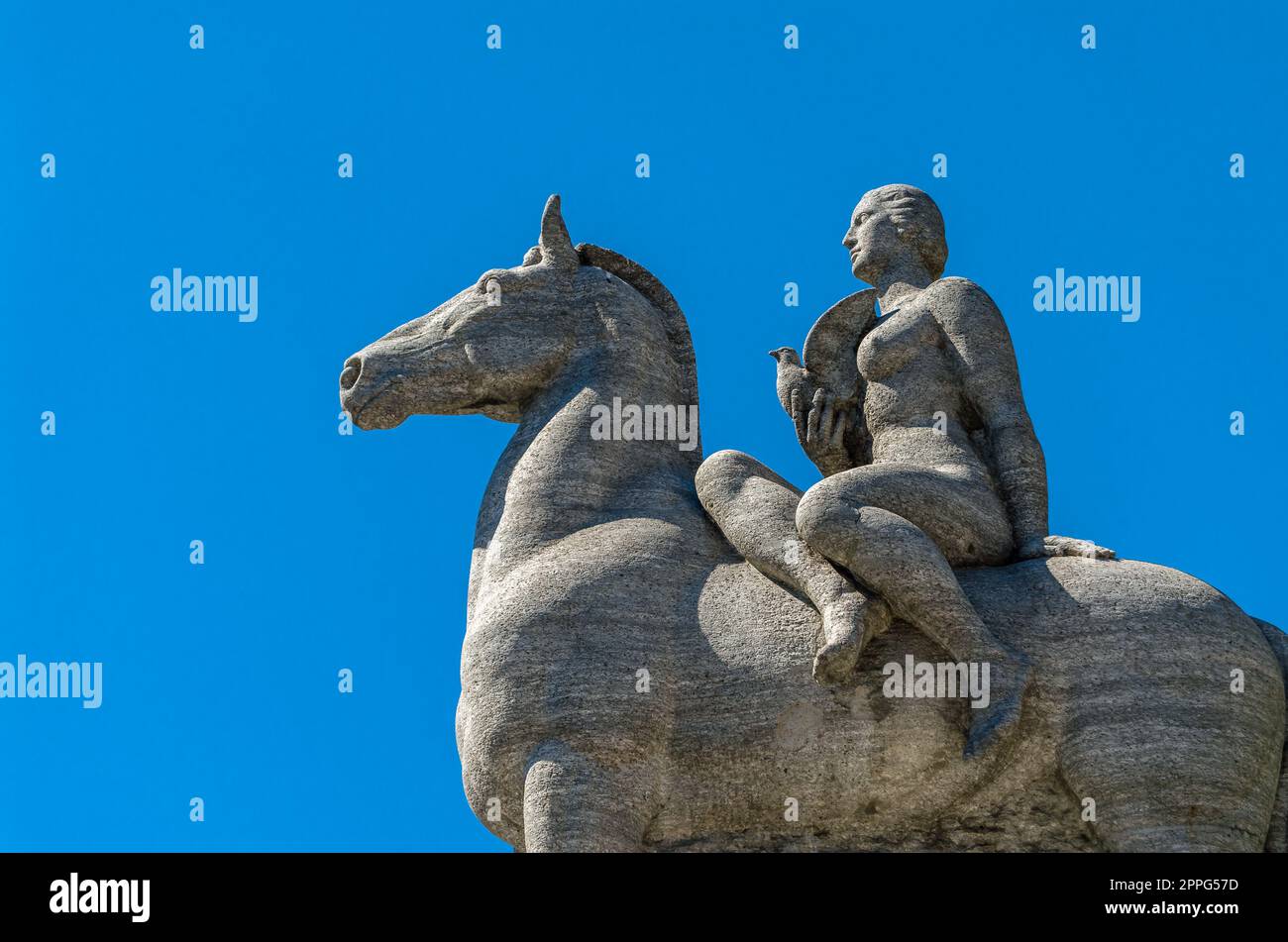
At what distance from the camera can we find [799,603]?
13.1m

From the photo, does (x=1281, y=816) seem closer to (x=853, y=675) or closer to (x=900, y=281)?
(x=853, y=675)

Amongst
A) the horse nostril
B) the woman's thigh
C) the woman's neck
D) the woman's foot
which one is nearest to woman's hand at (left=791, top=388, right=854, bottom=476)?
the woman's neck

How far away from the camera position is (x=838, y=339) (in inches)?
583

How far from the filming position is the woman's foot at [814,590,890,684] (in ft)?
41.4

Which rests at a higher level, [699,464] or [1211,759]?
[699,464]

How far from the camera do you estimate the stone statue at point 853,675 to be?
12.6 m

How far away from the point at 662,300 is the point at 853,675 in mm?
3264

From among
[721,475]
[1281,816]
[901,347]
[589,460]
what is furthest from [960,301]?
[1281,816]

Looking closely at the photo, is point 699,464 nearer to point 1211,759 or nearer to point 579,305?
point 579,305

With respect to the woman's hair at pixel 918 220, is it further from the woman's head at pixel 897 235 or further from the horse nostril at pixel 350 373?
the horse nostril at pixel 350 373

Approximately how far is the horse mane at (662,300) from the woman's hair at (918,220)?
5.08 feet

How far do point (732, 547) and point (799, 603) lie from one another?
0.73m

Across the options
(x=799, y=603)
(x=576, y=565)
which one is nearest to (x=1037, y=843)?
(x=799, y=603)
